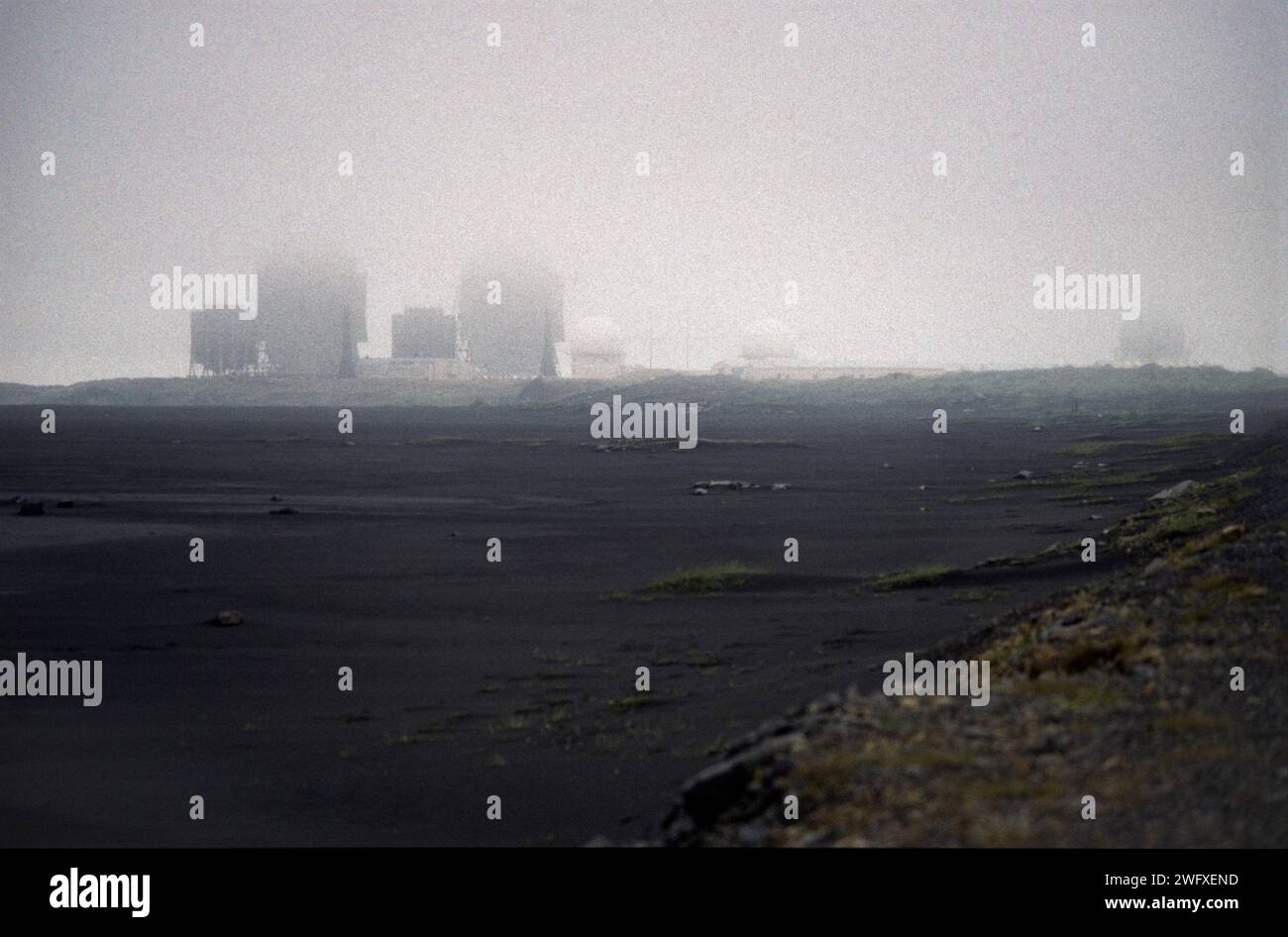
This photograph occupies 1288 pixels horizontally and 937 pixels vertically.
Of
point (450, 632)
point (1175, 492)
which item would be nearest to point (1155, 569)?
point (450, 632)

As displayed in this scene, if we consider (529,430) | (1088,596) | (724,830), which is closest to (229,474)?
(1088,596)

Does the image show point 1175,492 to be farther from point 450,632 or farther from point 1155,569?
point 450,632

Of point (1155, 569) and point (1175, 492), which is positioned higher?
point (1175, 492)

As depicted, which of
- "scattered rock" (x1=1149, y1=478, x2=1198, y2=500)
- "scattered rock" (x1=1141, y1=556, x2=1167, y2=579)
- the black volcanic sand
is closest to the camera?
the black volcanic sand
